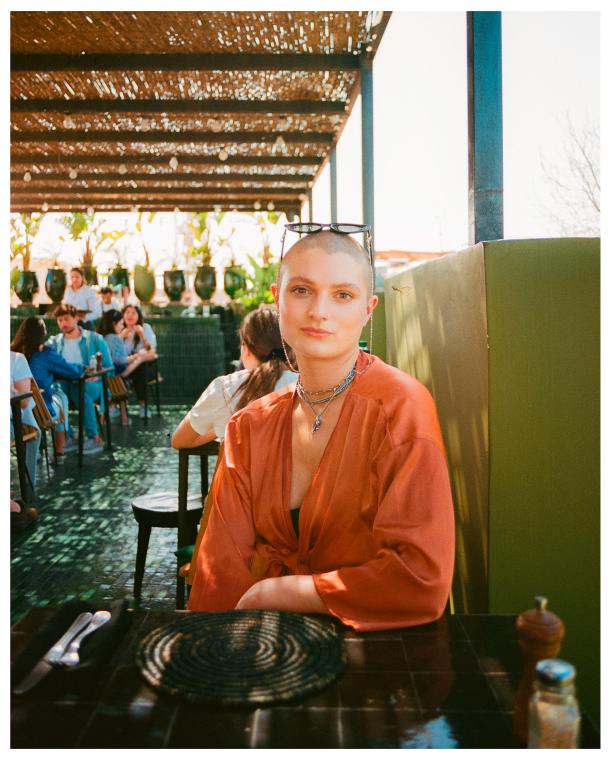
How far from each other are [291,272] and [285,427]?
1.28ft

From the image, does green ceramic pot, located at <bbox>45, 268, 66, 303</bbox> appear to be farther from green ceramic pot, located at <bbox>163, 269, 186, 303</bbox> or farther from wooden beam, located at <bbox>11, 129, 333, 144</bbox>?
wooden beam, located at <bbox>11, 129, 333, 144</bbox>

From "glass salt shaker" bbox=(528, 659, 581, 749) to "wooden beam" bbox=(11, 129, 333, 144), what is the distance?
744 centimetres

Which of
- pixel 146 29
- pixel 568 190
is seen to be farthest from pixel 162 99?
pixel 568 190

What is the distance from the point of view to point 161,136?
25.8ft

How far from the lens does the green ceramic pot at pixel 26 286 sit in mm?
12070

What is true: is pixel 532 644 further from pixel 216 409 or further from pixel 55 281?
pixel 55 281

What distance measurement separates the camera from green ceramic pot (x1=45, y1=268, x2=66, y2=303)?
36.3 ft

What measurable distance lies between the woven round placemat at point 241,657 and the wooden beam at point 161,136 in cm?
709

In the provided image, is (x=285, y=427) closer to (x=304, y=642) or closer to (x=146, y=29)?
(x=304, y=642)

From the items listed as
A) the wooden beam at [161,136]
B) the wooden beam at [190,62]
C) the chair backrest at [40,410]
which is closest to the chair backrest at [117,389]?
the chair backrest at [40,410]

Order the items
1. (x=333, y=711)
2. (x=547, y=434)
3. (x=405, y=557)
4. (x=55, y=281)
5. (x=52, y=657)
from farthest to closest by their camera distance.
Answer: (x=55, y=281), (x=547, y=434), (x=405, y=557), (x=52, y=657), (x=333, y=711)

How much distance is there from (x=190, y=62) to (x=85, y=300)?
23.3ft

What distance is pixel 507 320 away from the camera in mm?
2016

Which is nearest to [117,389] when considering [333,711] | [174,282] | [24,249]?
[174,282]
